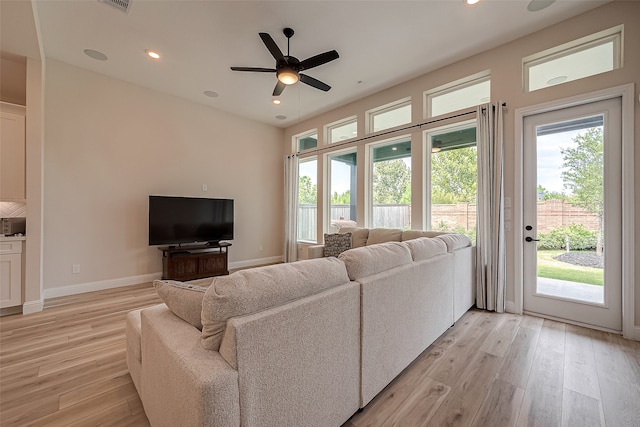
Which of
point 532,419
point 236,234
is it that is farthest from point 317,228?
point 532,419

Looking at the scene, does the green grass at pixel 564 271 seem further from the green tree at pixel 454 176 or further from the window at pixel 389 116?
the window at pixel 389 116

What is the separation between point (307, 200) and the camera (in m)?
6.02

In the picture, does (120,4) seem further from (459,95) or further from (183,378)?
(459,95)

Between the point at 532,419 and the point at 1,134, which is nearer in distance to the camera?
the point at 532,419

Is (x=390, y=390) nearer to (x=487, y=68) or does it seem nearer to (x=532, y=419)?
(x=532, y=419)

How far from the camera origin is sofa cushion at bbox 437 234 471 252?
2.67 metres

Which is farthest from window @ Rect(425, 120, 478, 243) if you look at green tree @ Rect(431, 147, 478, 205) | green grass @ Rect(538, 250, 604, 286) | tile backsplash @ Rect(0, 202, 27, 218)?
tile backsplash @ Rect(0, 202, 27, 218)

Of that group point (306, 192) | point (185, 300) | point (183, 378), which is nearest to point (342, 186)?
point (306, 192)

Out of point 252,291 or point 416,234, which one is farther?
point 416,234

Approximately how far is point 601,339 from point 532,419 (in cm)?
167

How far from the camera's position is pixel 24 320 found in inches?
110

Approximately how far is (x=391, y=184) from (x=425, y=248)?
94.8 inches

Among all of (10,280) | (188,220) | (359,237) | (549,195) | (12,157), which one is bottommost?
(10,280)

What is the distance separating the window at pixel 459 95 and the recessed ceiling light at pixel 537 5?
832 mm
